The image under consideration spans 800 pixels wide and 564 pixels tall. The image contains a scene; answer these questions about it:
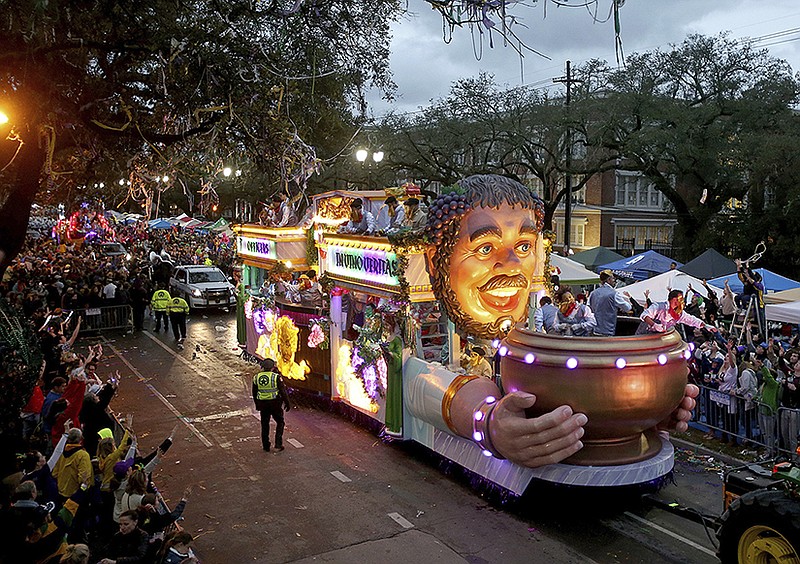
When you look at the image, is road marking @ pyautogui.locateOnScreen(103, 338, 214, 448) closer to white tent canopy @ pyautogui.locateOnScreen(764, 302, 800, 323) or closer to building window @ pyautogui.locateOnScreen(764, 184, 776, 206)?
white tent canopy @ pyautogui.locateOnScreen(764, 302, 800, 323)

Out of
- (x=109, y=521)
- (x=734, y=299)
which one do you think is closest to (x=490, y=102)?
(x=734, y=299)

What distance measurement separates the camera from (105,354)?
62.5 feet

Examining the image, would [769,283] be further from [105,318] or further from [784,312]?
[105,318]

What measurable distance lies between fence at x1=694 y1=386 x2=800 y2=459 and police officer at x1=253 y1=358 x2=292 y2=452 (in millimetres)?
7202

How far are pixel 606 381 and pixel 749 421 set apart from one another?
516 cm

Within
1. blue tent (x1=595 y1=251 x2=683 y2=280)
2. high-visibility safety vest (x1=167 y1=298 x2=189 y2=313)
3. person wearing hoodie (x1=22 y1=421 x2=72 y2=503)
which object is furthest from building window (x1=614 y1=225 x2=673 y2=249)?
person wearing hoodie (x1=22 y1=421 x2=72 y2=503)

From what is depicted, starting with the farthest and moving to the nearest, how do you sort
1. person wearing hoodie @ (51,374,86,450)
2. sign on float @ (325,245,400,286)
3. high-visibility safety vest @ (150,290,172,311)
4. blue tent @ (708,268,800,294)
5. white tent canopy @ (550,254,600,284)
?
high-visibility safety vest @ (150,290,172,311)
white tent canopy @ (550,254,600,284)
blue tent @ (708,268,800,294)
sign on float @ (325,245,400,286)
person wearing hoodie @ (51,374,86,450)

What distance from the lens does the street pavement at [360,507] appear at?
7781 mm

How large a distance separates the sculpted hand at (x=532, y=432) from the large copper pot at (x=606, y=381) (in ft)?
0.50

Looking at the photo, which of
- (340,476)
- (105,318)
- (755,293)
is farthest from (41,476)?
(105,318)

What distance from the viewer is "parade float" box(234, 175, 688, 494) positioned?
7574mm

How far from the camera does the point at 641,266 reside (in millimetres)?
23734

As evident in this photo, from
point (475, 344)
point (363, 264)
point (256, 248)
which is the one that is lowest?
point (475, 344)

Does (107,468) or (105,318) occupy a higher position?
(107,468)
